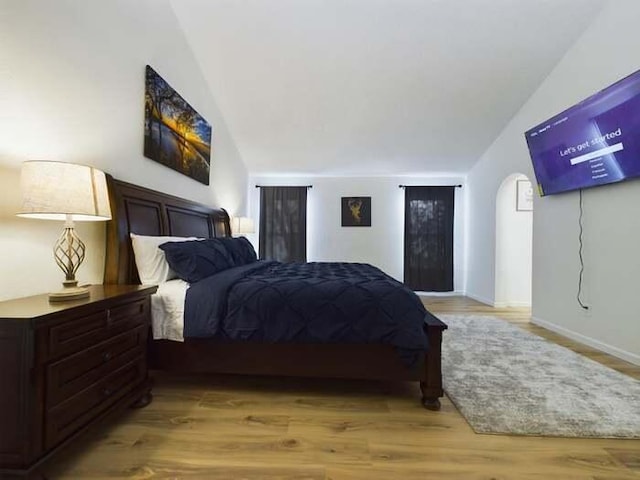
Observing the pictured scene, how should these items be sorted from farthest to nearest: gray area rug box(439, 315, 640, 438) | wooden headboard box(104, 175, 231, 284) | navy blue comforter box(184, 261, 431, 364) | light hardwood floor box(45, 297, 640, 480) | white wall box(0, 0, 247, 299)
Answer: wooden headboard box(104, 175, 231, 284)
navy blue comforter box(184, 261, 431, 364)
gray area rug box(439, 315, 640, 438)
white wall box(0, 0, 247, 299)
light hardwood floor box(45, 297, 640, 480)

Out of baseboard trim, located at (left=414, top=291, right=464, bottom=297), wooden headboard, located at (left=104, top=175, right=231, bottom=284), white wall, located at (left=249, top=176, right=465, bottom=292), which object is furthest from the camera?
white wall, located at (left=249, top=176, right=465, bottom=292)

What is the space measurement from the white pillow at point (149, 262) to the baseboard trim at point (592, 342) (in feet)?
12.4

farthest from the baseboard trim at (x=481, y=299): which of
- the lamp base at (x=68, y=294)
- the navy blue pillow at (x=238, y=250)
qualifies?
the lamp base at (x=68, y=294)

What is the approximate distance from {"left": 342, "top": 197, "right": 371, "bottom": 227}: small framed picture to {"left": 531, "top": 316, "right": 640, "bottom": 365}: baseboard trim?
304 cm

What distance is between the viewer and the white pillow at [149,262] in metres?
2.09

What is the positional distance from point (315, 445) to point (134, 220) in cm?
197

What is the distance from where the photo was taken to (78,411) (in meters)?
1.25

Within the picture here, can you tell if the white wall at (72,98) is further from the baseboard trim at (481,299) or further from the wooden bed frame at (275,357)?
the baseboard trim at (481,299)

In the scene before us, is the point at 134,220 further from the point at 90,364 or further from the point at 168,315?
the point at 90,364

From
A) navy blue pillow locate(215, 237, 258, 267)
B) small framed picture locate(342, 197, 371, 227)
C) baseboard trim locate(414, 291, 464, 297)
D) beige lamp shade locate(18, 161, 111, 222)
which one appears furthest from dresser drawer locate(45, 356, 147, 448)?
baseboard trim locate(414, 291, 464, 297)

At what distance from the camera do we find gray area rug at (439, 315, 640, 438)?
161 cm

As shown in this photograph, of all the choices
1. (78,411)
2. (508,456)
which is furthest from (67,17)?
(508,456)

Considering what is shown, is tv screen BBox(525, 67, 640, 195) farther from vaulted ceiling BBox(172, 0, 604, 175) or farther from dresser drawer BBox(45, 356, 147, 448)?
dresser drawer BBox(45, 356, 147, 448)

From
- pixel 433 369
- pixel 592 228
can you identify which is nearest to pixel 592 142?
pixel 592 228
